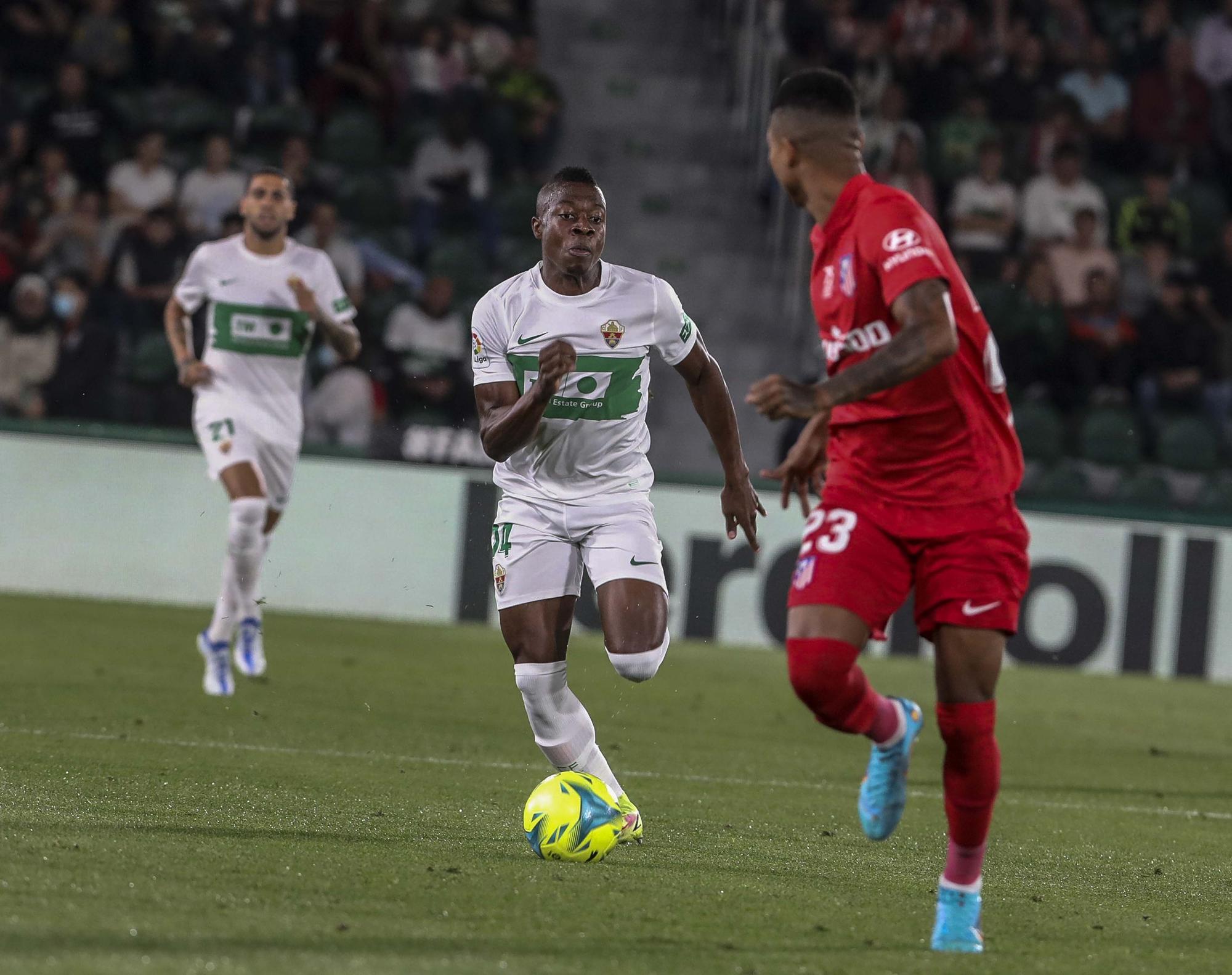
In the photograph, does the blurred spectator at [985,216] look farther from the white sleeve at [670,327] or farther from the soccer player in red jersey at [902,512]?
the soccer player in red jersey at [902,512]

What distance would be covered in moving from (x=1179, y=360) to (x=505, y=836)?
437 inches

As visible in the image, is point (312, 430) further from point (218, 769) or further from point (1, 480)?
point (218, 769)

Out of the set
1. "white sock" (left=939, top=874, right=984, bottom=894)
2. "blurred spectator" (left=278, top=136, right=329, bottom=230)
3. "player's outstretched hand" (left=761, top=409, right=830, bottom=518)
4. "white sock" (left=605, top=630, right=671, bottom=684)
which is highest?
"blurred spectator" (left=278, top=136, right=329, bottom=230)

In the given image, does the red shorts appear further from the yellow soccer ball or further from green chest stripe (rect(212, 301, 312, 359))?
green chest stripe (rect(212, 301, 312, 359))

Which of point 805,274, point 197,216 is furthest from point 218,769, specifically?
point 805,274

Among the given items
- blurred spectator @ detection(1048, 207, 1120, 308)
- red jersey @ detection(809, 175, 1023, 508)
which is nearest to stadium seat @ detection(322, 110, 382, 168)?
blurred spectator @ detection(1048, 207, 1120, 308)

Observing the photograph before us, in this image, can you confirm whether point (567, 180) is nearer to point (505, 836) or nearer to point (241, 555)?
point (505, 836)

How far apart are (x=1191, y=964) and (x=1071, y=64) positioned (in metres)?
15.1

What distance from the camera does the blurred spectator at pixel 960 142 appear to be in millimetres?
17125

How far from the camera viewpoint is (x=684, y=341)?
6.24 meters

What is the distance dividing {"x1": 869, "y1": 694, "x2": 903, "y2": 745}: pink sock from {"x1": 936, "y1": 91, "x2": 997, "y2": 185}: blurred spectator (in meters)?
12.9

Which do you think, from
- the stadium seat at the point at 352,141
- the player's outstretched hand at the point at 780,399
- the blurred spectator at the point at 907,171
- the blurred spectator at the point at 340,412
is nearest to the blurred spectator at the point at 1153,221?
the blurred spectator at the point at 907,171

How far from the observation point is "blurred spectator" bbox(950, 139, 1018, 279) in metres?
16.2

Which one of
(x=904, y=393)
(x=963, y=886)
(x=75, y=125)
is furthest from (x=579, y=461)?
(x=75, y=125)
